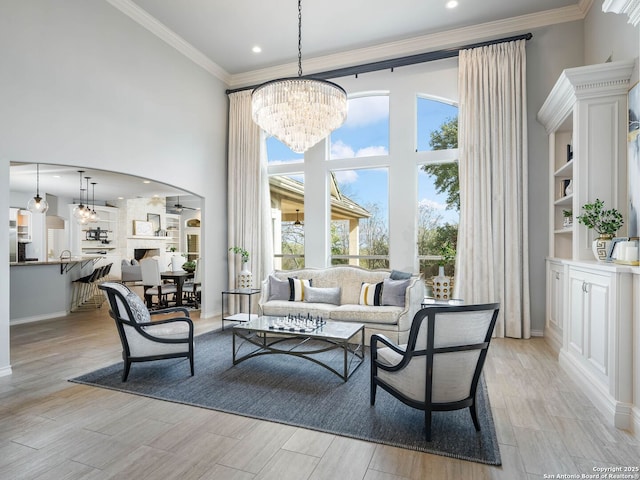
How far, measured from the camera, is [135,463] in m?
2.04

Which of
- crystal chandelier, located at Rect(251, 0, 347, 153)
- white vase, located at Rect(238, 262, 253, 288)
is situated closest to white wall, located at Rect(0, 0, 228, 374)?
white vase, located at Rect(238, 262, 253, 288)

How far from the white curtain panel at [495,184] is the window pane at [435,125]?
31cm

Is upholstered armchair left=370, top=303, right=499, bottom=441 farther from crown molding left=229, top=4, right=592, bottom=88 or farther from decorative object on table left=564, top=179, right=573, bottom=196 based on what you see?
crown molding left=229, top=4, right=592, bottom=88

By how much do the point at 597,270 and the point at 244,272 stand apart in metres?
Result: 4.51

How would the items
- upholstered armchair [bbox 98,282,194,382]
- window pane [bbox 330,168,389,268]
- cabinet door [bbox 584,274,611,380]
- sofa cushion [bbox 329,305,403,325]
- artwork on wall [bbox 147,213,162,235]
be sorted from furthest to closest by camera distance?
artwork on wall [bbox 147,213,162,235] → window pane [bbox 330,168,389,268] → sofa cushion [bbox 329,305,403,325] → upholstered armchair [bbox 98,282,194,382] → cabinet door [bbox 584,274,611,380]

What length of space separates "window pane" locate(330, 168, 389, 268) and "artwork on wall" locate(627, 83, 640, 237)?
3.02 meters

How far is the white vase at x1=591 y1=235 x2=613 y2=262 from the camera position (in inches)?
118

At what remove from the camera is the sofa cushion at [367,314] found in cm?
421

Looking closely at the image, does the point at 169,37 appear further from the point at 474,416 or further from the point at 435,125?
the point at 474,416

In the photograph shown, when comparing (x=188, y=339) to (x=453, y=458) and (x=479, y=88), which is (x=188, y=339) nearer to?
(x=453, y=458)

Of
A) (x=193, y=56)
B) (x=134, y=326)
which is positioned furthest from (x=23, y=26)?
(x=134, y=326)

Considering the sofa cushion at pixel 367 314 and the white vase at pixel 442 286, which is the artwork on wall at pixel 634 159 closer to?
the white vase at pixel 442 286

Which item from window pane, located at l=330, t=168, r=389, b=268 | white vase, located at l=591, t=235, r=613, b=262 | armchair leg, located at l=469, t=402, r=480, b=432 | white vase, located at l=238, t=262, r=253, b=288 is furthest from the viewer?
white vase, located at l=238, t=262, r=253, b=288

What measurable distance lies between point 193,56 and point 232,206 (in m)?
2.44
